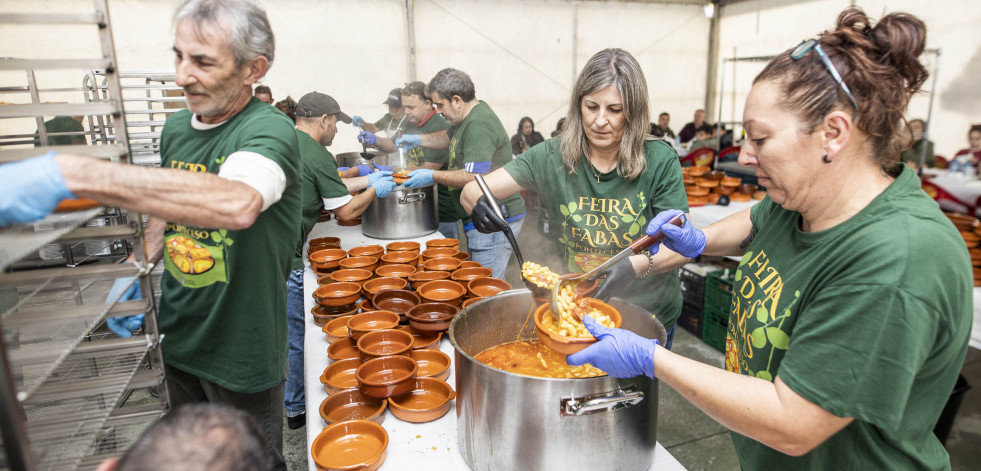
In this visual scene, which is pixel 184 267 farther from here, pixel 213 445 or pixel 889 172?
pixel 889 172

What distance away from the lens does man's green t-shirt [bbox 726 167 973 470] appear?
1.03 m

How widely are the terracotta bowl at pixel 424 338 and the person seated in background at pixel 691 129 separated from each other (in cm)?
1056

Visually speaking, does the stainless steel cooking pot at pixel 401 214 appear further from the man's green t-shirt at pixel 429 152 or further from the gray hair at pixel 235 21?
the gray hair at pixel 235 21

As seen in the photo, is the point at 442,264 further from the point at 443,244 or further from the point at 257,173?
Result: the point at 257,173

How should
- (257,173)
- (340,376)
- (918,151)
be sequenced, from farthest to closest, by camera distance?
(918,151)
(340,376)
(257,173)

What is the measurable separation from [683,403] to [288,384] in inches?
112

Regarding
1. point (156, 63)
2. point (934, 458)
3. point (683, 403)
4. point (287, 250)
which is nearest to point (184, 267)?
point (287, 250)

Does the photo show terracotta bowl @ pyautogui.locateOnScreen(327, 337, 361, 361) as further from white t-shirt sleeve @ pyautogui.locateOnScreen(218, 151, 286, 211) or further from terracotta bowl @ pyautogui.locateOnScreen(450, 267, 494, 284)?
white t-shirt sleeve @ pyautogui.locateOnScreen(218, 151, 286, 211)

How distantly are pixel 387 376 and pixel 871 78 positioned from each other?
5.64 feet

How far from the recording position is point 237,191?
1347 millimetres

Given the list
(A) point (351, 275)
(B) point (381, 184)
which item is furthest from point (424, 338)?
(B) point (381, 184)

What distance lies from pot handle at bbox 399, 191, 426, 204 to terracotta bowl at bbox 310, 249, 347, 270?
33.7 inches

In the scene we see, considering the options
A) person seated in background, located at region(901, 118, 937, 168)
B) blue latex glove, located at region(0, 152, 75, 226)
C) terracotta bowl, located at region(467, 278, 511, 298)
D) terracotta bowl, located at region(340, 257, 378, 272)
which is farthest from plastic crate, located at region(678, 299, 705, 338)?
blue latex glove, located at region(0, 152, 75, 226)

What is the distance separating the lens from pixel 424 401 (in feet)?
6.42
